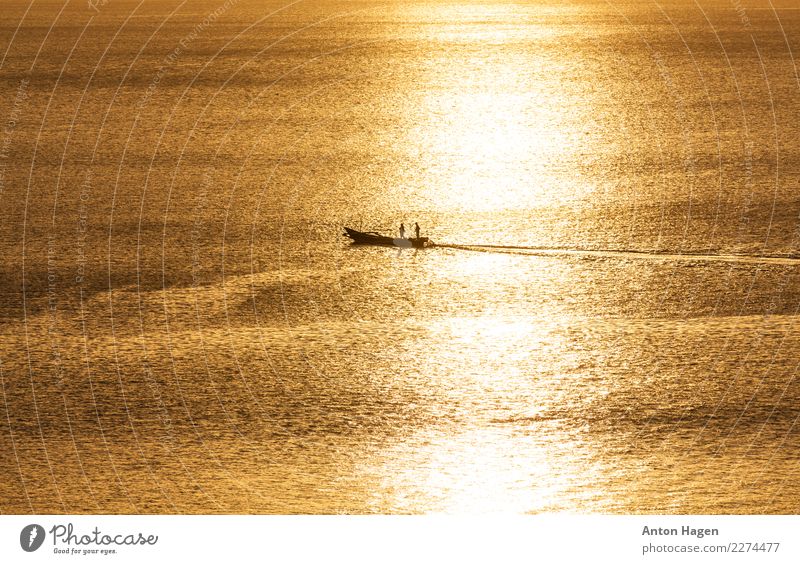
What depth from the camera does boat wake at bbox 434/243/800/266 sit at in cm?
3472

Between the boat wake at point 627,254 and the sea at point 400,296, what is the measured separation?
0.38 feet

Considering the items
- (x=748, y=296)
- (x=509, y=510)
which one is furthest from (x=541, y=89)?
(x=509, y=510)

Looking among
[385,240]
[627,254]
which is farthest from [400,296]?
[627,254]

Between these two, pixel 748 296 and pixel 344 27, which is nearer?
pixel 748 296

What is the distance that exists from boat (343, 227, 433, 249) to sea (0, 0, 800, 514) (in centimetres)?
46

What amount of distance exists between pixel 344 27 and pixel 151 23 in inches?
537

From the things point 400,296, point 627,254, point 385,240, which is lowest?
point 400,296

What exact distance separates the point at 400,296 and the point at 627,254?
22.4ft

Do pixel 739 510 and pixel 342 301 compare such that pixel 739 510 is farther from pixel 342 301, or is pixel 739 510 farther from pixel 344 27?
pixel 344 27

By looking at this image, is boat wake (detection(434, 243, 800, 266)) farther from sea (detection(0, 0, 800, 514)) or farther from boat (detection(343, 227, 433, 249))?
boat (detection(343, 227, 433, 249))

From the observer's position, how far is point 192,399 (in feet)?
85.4

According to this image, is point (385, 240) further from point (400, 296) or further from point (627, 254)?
point (627, 254)

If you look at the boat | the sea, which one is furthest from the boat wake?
the boat

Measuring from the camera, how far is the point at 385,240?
3703cm
